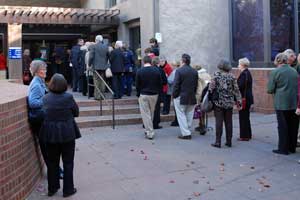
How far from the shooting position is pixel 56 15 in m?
17.9

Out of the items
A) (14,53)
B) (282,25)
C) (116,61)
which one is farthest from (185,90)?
(14,53)

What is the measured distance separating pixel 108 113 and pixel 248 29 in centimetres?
546

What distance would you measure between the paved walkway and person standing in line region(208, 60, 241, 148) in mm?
381

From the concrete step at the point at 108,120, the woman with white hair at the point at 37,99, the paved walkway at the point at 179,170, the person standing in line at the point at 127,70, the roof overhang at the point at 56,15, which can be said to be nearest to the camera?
the paved walkway at the point at 179,170

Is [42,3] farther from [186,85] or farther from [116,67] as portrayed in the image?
[186,85]

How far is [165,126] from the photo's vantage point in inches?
458

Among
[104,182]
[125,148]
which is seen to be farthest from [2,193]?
[125,148]

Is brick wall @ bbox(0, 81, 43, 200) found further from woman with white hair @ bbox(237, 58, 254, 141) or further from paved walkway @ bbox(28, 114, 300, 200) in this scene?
woman with white hair @ bbox(237, 58, 254, 141)

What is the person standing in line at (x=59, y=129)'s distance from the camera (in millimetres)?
5871

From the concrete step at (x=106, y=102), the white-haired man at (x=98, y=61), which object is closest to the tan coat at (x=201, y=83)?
the concrete step at (x=106, y=102)

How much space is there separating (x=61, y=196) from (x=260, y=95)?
28.6 feet

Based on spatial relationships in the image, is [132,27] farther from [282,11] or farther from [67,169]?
[67,169]

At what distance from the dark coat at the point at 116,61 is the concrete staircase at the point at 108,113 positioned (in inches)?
33.9

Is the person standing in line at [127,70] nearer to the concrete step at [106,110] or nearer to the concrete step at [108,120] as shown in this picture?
the concrete step at [106,110]
